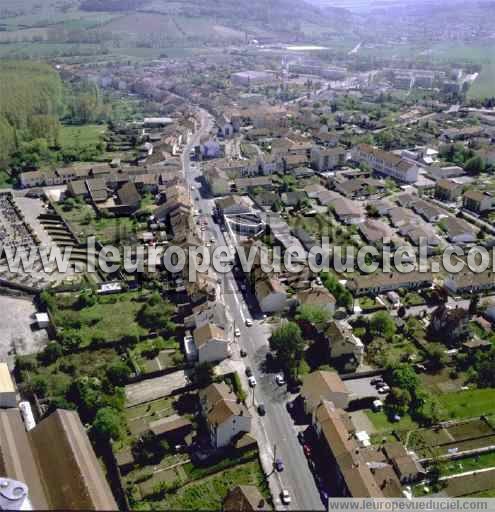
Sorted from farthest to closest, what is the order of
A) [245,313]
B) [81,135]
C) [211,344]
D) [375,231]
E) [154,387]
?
[81,135]
[375,231]
[245,313]
[211,344]
[154,387]

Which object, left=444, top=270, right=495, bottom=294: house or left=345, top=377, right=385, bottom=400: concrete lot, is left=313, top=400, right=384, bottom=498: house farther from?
left=444, top=270, right=495, bottom=294: house

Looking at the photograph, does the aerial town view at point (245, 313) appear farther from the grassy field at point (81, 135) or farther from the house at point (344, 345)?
the grassy field at point (81, 135)

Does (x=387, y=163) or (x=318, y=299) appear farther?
(x=387, y=163)

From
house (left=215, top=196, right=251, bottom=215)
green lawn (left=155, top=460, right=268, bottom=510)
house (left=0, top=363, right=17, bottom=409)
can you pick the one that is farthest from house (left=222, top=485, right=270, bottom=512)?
house (left=215, top=196, right=251, bottom=215)

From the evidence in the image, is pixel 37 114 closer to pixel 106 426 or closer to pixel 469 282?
pixel 106 426

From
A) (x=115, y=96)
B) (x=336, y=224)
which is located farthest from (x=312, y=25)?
(x=336, y=224)

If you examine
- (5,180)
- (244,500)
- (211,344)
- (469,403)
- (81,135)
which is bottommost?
(81,135)

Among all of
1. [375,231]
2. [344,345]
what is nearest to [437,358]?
[344,345]
